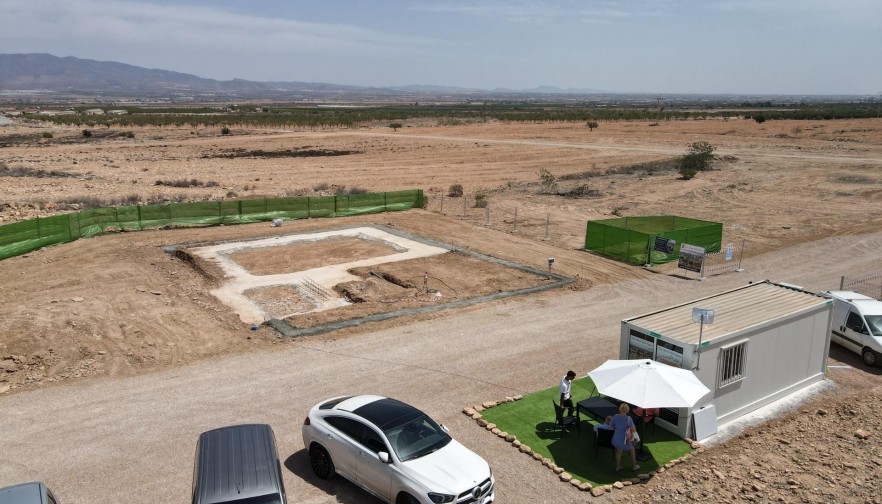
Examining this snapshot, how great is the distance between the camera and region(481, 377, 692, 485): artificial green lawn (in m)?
12.2

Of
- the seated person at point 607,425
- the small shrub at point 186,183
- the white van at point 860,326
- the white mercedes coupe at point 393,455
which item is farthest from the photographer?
the small shrub at point 186,183

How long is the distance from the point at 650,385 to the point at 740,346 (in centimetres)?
310

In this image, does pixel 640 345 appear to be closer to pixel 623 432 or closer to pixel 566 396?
pixel 566 396

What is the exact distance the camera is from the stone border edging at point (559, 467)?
38.0 feet

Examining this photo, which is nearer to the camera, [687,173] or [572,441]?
[572,441]

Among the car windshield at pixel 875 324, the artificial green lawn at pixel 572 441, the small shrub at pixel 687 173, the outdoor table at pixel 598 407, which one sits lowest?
the artificial green lawn at pixel 572 441

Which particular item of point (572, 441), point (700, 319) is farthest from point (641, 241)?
point (572, 441)

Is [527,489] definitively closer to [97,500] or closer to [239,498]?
[239,498]

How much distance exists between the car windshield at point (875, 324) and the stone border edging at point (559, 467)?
8215mm

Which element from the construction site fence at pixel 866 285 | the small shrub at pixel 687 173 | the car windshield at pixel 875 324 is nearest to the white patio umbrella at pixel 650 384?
the car windshield at pixel 875 324

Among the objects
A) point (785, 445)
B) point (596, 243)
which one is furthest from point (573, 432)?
point (596, 243)

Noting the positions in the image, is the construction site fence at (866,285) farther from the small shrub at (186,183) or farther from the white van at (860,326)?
the small shrub at (186,183)

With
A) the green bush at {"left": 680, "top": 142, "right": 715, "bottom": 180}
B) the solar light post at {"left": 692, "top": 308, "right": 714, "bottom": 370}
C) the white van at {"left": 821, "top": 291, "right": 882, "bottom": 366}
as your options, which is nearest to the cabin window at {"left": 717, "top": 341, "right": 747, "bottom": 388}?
the solar light post at {"left": 692, "top": 308, "right": 714, "bottom": 370}

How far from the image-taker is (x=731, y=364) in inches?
542
